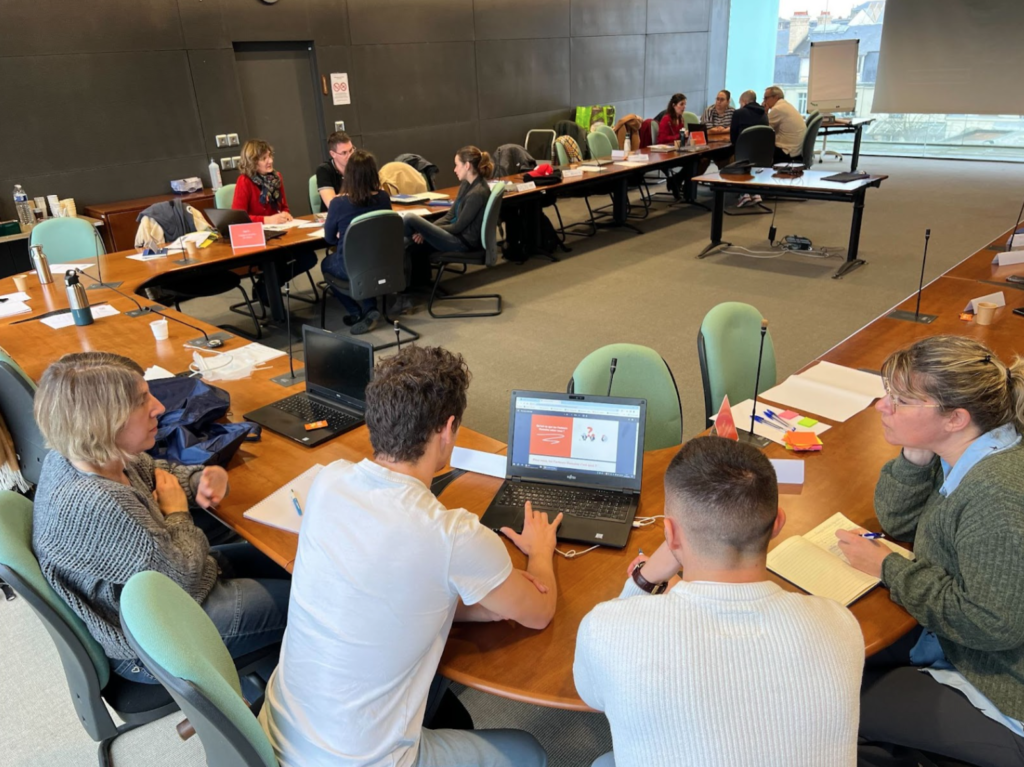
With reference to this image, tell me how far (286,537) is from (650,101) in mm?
10723

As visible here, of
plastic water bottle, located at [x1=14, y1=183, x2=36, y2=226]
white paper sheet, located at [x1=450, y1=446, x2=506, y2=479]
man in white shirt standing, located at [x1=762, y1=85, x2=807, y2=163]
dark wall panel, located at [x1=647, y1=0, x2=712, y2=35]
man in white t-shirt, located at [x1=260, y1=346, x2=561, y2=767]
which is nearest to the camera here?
man in white t-shirt, located at [x1=260, y1=346, x2=561, y2=767]

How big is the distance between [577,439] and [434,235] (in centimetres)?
361

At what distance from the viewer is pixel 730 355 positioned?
262 centimetres

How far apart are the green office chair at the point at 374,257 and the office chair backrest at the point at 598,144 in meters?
3.99

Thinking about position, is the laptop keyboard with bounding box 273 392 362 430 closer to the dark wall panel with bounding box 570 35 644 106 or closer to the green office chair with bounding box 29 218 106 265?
the green office chair with bounding box 29 218 106 265

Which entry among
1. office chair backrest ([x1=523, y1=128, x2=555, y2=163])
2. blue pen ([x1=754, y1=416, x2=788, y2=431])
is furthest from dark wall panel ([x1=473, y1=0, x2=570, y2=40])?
blue pen ([x1=754, y1=416, x2=788, y2=431])

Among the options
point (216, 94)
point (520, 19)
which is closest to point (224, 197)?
point (216, 94)

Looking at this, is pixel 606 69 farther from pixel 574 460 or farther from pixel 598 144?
pixel 574 460

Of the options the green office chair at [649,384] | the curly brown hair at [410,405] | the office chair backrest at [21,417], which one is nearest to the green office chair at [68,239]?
the office chair backrest at [21,417]

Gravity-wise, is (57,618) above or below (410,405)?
below

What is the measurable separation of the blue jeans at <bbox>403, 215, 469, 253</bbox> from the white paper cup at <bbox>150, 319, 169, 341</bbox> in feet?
7.80

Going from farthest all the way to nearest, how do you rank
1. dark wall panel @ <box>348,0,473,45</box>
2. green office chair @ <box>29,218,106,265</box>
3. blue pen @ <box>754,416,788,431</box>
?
dark wall panel @ <box>348,0,473,45</box> < green office chair @ <box>29,218,106,265</box> < blue pen @ <box>754,416,788,431</box>

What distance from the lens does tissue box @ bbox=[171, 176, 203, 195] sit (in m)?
6.43

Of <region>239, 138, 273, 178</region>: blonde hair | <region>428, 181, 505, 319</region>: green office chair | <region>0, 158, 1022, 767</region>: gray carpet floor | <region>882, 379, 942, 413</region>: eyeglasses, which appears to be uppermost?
<region>239, 138, 273, 178</region>: blonde hair
